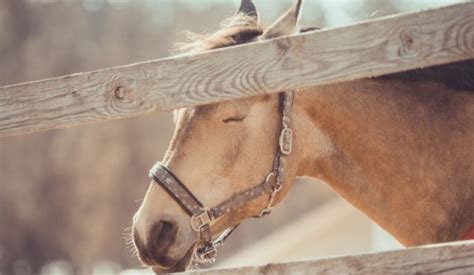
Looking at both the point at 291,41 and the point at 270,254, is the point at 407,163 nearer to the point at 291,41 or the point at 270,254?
the point at 291,41

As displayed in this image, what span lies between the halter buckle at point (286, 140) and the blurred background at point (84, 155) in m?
28.7

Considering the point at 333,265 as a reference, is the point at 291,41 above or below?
above

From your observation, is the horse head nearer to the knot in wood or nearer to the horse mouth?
the horse mouth

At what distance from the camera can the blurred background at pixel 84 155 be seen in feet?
125

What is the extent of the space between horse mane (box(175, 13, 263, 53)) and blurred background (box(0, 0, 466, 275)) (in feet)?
93.1

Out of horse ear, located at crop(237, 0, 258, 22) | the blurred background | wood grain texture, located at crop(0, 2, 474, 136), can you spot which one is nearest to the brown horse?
horse ear, located at crop(237, 0, 258, 22)

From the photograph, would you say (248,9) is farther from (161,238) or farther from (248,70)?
(248,70)

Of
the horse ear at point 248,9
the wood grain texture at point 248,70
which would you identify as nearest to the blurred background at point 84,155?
the horse ear at point 248,9

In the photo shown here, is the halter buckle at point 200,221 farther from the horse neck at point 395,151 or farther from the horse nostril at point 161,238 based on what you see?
the horse neck at point 395,151

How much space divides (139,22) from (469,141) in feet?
125

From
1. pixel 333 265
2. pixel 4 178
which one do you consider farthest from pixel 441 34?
pixel 4 178

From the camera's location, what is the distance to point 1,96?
4730 mm

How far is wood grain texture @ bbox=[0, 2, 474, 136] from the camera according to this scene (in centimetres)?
405

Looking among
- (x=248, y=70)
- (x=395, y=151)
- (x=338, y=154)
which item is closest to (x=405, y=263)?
(x=248, y=70)
